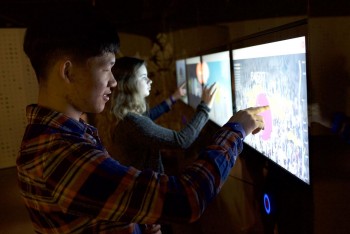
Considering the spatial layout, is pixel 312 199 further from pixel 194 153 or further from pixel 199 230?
pixel 194 153

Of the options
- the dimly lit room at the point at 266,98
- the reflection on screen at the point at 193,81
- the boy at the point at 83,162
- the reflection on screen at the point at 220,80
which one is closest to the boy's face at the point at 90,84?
the boy at the point at 83,162

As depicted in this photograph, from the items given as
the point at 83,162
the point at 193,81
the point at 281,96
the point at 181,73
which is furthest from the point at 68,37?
the point at 181,73

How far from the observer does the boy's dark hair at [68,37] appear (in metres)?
0.67

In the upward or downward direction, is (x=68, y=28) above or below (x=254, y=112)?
above

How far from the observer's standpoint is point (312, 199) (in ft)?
3.44

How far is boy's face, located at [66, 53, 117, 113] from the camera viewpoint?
0.70 m

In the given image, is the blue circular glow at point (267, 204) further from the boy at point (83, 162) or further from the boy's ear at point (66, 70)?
the boy's ear at point (66, 70)

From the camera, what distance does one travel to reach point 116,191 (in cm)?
59

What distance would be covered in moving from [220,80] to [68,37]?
1.19 metres

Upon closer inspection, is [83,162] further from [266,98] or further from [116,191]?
[266,98]

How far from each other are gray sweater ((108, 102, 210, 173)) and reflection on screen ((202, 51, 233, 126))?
8.7 inches

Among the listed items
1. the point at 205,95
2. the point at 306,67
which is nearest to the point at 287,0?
the point at 306,67

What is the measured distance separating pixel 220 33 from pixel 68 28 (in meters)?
1.32

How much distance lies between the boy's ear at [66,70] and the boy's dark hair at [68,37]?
0.06 feet
